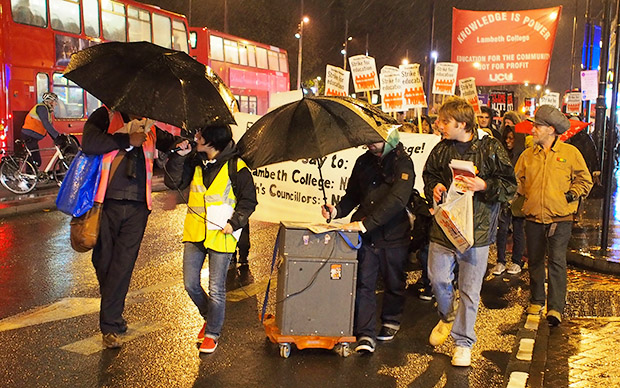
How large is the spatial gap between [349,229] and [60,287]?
3.69 metres

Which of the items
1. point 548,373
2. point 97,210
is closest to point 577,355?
point 548,373

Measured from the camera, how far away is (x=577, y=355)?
5766 mm

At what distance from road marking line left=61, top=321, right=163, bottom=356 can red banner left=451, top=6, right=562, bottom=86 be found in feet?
33.9

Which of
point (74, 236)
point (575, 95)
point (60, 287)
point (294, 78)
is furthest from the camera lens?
point (294, 78)

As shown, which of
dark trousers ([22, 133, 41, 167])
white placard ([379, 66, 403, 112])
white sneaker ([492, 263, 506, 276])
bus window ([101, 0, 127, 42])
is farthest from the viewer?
bus window ([101, 0, 127, 42])

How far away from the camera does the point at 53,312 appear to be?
6.44 metres

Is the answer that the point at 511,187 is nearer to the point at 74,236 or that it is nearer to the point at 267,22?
the point at 74,236

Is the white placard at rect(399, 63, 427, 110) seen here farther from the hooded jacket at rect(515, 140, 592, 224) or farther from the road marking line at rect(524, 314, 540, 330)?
the road marking line at rect(524, 314, 540, 330)

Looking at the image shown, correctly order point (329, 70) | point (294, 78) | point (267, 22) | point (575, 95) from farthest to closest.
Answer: point (294, 78)
point (267, 22)
point (575, 95)
point (329, 70)

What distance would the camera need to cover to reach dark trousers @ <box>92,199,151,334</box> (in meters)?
5.31

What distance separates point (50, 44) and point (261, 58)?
12396mm

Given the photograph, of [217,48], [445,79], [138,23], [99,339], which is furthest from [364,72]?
[217,48]

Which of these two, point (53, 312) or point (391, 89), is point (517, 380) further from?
point (391, 89)

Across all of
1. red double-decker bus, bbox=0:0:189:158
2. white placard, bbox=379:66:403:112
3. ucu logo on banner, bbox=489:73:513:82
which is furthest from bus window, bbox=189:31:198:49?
white placard, bbox=379:66:403:112
